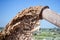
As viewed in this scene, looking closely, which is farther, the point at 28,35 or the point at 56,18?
the point at 28,35

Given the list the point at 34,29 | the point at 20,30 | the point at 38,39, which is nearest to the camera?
the point at 34,29

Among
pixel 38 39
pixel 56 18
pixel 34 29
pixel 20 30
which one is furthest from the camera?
pixel 38 39

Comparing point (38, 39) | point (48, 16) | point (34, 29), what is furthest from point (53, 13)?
point (38, 39)

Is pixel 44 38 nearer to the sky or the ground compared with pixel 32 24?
nearer to the ground

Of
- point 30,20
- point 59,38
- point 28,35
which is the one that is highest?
point 30,20

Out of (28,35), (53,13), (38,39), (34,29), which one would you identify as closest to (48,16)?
(53,13)

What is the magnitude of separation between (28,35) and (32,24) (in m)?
0.11

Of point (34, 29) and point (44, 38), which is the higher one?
point (34, 29)

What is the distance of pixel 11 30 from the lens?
1.44m

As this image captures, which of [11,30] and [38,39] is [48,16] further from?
[38,39]

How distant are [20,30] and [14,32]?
0.06 m

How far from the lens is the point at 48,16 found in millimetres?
1004

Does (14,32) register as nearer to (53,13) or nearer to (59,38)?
(53,13)

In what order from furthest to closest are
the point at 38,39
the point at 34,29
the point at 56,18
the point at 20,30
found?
the point at 38,39 < the point at 20,30 < the point at 34,29 < the point at 56,18
